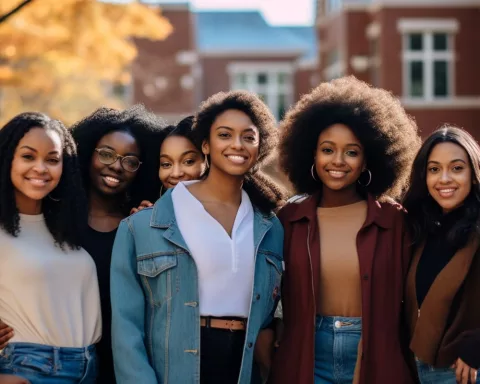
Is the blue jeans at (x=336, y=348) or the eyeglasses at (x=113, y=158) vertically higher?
the eyeglasses at (x=113, y=158)

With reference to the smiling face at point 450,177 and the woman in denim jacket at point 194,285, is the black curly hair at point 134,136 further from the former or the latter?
the smiling face at point 450,177

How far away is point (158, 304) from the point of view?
5223 mm

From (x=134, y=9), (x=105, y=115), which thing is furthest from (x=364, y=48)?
(x=105, y=115)

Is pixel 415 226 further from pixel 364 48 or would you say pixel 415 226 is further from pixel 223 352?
pixel 364 48

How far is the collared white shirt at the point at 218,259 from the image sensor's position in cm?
516

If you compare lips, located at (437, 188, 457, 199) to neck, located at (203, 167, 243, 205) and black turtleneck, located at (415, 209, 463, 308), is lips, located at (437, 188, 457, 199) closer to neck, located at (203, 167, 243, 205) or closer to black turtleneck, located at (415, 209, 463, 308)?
black turtleneck, located at (415, 209, 463, 308)

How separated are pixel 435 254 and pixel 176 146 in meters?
1.65

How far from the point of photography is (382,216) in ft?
18.6

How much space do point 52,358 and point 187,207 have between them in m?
1.04

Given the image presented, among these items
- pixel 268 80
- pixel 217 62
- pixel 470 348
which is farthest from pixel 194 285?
pixel 217 62

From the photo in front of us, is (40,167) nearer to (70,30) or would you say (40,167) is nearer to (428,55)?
(70,30)

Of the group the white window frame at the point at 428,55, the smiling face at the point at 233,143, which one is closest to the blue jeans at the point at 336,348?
the smiling face at the point at 233,143

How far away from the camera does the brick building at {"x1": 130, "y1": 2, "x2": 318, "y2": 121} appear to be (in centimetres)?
3434

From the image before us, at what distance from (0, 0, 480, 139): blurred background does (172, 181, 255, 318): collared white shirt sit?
7.79 feet
